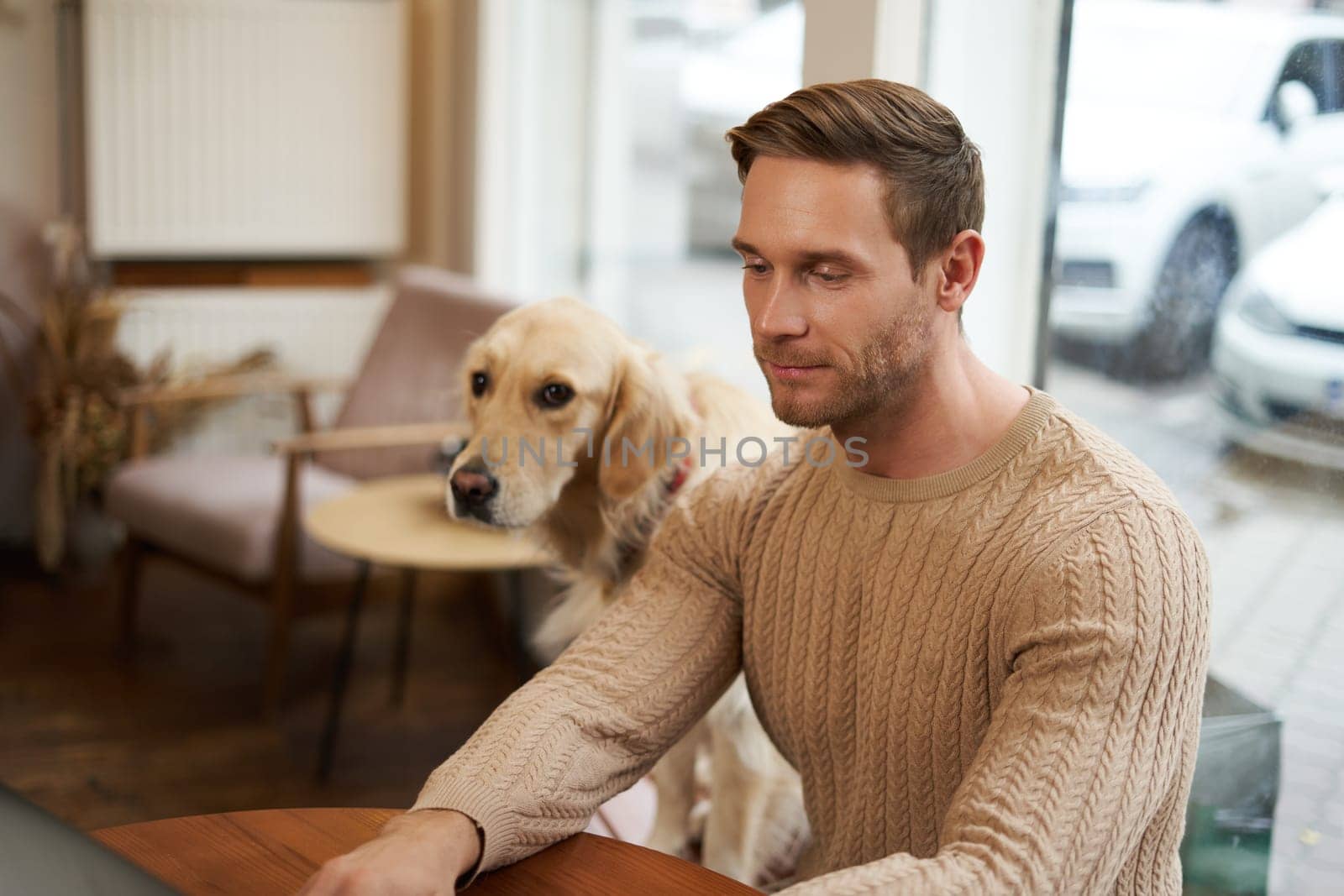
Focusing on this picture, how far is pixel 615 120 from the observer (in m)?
3.62

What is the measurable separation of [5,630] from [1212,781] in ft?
10.3

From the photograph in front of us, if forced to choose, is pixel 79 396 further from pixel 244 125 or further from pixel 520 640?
pixel 520 640

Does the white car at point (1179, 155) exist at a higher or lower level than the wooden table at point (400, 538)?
higher

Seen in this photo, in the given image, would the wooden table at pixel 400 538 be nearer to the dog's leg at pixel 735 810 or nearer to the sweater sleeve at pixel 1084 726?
the dog's leg at pixel 735 810

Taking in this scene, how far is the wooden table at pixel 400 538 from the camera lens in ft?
8.16

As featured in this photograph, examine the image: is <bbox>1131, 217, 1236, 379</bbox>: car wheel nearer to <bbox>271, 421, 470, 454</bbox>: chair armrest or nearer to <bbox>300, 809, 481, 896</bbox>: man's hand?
<bbox>300, 809, 481, 896</bbox>: man's hand

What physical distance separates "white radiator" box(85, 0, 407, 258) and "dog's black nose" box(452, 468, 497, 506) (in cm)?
251

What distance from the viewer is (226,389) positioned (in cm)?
341

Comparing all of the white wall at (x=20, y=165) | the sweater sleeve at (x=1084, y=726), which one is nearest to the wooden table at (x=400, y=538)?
the sweater sleeve at (x=1084, y=726)

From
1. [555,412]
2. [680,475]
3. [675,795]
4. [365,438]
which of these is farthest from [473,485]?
[365,438]

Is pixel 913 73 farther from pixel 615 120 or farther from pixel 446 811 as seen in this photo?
pixel 615 120

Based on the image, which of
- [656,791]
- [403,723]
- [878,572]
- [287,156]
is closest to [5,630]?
[403,723]

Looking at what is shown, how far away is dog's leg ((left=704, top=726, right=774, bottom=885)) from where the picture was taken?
5.47ft

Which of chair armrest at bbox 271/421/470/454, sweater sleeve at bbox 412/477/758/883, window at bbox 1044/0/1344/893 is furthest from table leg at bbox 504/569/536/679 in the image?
sweater sleeve at bbox 412/477/758/883
